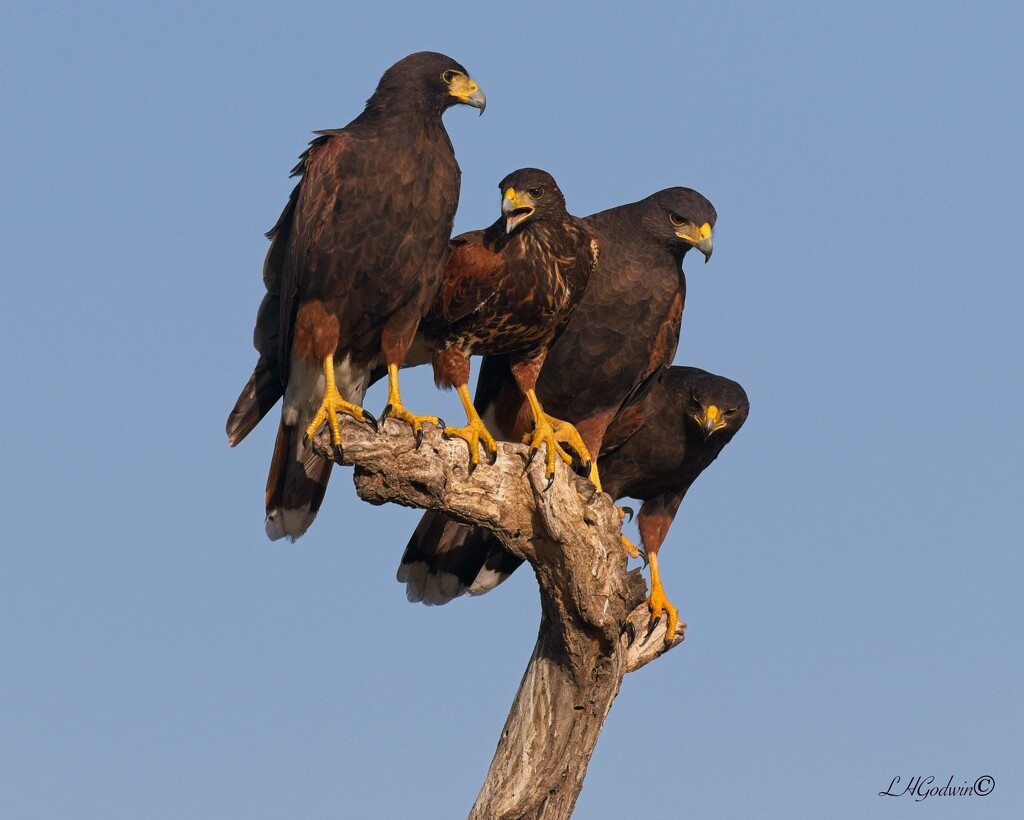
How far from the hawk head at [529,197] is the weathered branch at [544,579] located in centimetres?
125

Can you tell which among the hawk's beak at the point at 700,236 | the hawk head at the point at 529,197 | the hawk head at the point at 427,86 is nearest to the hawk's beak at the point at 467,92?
the hawk head at the point at 427,86

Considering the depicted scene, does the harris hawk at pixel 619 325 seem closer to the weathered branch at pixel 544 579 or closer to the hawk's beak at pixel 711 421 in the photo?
the hawk's beak at pixel 711 421

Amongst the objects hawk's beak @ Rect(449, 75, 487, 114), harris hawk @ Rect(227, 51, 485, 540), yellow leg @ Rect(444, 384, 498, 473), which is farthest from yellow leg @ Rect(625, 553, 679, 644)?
hawk's beak @ Rect(449, 75, 487, 114)

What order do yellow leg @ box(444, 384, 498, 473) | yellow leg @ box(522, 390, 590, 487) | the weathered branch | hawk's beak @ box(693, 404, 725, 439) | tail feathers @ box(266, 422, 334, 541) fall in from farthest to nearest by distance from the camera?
hawk's beak @ box(693, 404, 725, 439), tail feathers @ box(266, 422, 334, 541), yellow leg @ box(522, 390, 590, 487), yellow leg @ box(444, 384, 498, 473), the weathered branch

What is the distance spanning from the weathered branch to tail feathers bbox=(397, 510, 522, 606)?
1218 millimetres

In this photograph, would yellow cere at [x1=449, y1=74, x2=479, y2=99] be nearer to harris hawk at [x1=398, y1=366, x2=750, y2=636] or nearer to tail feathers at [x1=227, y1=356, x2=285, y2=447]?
tail feathers at [x1=227, y1=356, x2=285, y2=447]

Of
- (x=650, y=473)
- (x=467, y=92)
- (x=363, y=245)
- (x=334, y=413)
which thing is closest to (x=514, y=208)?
(x=467, y=92)

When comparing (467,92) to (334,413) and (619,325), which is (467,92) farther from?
(334,413)

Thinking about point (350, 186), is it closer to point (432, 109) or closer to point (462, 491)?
point (432, 109)

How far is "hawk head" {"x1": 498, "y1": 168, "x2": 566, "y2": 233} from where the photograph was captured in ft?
26.0

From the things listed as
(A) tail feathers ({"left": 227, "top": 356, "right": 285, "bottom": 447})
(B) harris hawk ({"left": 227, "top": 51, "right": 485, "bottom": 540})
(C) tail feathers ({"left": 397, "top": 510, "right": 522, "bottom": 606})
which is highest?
(B) harris hawk ({"left": 227, "top": 51, "right": 485, "bottom": 540})

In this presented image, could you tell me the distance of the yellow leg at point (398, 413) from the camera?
23.4 feet

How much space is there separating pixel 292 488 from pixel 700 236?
281 centimetres

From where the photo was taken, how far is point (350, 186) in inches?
295
